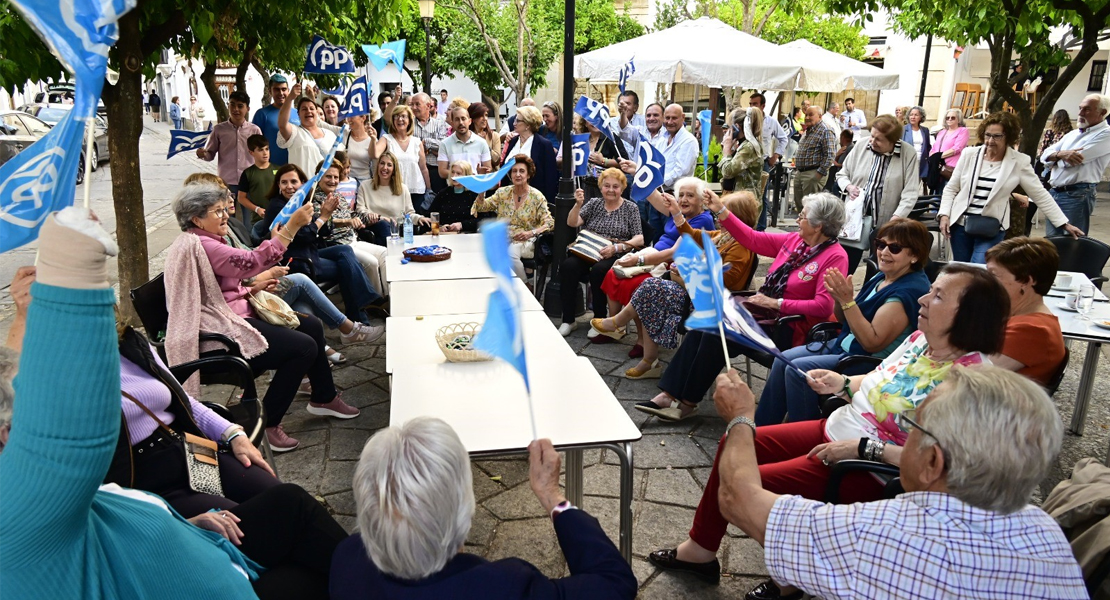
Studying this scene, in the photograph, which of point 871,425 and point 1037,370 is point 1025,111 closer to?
point 1037,370

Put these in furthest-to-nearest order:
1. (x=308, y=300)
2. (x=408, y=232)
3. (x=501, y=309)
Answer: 1. (x=408, y=232)
2. (x=308, y=300)
3. (x=501, y=309)

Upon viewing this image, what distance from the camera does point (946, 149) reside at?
34.1 ft

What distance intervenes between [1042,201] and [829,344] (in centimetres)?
263

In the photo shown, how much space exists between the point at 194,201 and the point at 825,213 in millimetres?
3288

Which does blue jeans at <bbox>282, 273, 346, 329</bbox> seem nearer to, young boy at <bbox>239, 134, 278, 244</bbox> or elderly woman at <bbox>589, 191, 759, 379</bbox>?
young boy at <bbox>239, 134, 278, 244</bbox>

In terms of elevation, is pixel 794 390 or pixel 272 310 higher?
pixel 272 310

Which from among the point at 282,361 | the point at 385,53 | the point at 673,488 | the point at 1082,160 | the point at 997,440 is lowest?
the point at 673,488

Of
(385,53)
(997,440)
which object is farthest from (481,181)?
(997,440)

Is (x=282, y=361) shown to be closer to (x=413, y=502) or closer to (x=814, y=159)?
(x=413, y=502)

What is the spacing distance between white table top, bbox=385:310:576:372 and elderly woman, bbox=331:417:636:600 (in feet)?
4.81

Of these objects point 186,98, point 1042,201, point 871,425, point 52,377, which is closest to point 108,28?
point 52,377

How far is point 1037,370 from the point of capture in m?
2.93

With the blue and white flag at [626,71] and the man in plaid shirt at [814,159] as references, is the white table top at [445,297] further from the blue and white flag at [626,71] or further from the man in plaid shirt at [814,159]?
the man in plaid shirt at [814,159]

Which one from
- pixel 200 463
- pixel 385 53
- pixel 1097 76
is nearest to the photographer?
pixel 200 463
